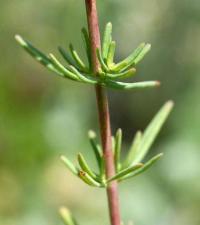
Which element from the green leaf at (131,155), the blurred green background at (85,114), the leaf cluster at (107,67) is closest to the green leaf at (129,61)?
the leaf cluster at (107,67)

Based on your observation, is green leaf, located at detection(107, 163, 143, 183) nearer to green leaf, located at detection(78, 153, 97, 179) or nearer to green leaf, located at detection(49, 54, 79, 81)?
green leaf, located at detection(78, 153, 97, 179)

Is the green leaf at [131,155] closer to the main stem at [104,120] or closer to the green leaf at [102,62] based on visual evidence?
the main stem at [104,120]

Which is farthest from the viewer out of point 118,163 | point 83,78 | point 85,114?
point 85,114

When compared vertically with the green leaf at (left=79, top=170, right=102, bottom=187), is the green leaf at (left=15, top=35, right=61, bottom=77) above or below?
above

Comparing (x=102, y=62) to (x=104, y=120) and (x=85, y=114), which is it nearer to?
(x=104, y=120)

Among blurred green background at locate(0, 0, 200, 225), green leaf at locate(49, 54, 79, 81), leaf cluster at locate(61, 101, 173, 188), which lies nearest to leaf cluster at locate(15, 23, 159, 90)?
green leaf at locate(49, 54, 79, 81)

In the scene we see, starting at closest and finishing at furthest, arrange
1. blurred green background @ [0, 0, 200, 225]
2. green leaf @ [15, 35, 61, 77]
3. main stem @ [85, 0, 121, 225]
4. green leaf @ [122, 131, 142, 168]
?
main stem @ [85, 0, 121, 225]
green leaf @ [15, 35, 61, 77]
green leaf @ [122, 131, 142, 168]
blurred green background @ [0, 0, 200, 225]

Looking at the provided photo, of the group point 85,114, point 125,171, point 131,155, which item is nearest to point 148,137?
point 131,155
